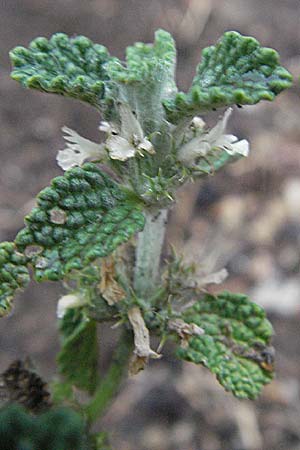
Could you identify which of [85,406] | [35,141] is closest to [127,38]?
[35,141]

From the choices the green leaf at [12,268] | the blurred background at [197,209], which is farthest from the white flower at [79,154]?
the blurred background at [197,209]

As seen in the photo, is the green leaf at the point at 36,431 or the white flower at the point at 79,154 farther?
the green leaf at the point at 36,431

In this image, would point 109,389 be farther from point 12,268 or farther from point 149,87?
point 149,87

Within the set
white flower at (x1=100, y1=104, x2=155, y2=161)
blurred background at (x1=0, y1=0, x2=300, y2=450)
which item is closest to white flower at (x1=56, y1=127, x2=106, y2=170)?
white flower at (x1=100, y1=104, x2=155, y2=161)

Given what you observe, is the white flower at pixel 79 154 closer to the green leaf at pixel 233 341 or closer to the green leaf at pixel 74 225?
the green leaf at pixel 74 225

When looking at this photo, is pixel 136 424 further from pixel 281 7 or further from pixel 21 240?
pixel 281 7

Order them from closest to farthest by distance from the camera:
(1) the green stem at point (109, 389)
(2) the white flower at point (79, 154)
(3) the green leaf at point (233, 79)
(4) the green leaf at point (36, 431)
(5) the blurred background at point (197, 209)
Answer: (3) the green leaf at point (233, 79)
(2) the white flower at point (79, 154)
(4) the green leaf at point (36, 431)
(1) the green stem at point (109, 389)
(5) the blurred background at point (197, 209)
